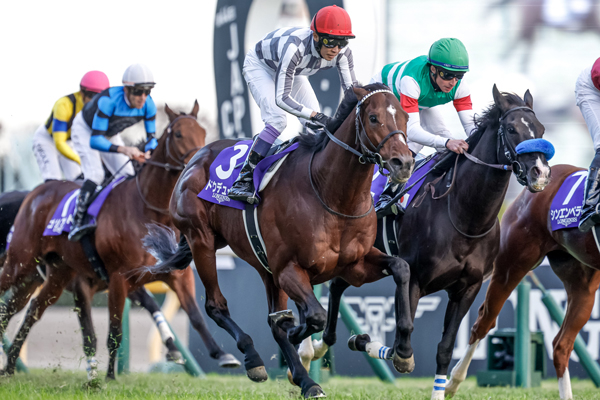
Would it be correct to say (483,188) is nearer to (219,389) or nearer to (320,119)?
(320,119)

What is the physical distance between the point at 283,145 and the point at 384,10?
19.1 feet

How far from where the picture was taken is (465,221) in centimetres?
482

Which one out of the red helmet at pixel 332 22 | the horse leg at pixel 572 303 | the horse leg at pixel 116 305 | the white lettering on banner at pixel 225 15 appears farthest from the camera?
the white lettering on banner at pixel 225 15

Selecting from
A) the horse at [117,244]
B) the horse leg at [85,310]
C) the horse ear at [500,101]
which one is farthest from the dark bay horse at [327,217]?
the horse leg at [85,310]

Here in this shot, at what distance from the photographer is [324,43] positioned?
15.0ft

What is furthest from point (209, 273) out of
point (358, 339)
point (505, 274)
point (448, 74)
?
point (505, 274)

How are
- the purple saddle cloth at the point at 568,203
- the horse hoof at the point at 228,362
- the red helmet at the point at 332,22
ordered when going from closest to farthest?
the red helmet at the point at 332,22 → the horse hoof at the point at 228,362 → the purple saddle cloth at the point at 568,203

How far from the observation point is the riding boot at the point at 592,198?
5078 mm

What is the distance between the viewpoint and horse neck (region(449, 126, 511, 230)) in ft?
15.5

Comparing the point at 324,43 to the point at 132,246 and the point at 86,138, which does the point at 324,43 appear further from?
the point at 86,138

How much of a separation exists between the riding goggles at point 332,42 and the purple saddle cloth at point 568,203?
216 centimetres

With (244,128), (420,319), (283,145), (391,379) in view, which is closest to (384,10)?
(244,128)

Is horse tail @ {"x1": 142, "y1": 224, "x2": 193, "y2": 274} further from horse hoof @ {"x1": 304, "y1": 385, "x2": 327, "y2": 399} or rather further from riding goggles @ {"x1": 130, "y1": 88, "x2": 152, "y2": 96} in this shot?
horse hoof @ {"x1": 304, "y1": 385, "x2": 327, "y2": 399}

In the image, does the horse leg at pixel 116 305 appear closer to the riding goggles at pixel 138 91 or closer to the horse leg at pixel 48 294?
the horse leg at pixel 48 294
